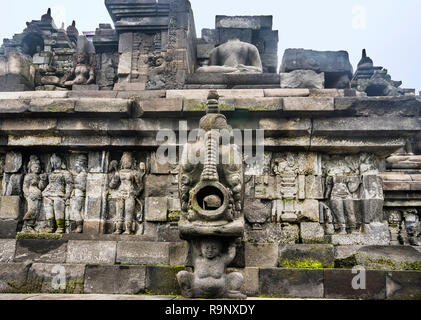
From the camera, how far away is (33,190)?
708 centimetres

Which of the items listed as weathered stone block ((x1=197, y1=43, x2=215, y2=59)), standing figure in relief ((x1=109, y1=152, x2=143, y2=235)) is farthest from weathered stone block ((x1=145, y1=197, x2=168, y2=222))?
weathered stone block ((x1=197, y1=43, x2=215, y2=59))

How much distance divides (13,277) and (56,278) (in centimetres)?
64

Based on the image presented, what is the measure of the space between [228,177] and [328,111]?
2308mm

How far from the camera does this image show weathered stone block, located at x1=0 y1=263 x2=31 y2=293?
608cm

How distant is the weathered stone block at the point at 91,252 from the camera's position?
6.40m

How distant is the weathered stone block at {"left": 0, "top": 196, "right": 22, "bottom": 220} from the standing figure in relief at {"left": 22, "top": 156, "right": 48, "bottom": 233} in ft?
0.46

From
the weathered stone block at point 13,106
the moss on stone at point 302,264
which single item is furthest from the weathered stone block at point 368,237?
the weathered stone block at point 13,106

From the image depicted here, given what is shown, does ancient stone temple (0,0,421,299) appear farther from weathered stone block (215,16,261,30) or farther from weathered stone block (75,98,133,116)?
weathered stone block (215,16,261,30)

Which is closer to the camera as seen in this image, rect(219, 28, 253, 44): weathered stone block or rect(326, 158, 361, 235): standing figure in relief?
rect(326, 158, 361, 235): standing figure in relief

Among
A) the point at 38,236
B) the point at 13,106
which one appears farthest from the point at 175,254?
the point at 13,106

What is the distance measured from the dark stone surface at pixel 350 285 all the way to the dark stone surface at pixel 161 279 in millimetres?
2101

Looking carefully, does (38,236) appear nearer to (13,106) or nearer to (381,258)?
(13,106)
